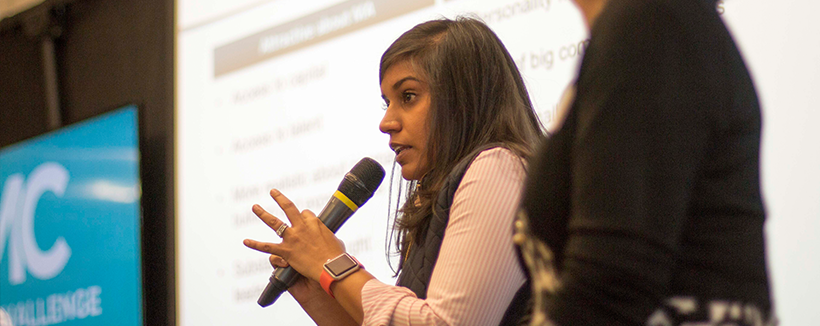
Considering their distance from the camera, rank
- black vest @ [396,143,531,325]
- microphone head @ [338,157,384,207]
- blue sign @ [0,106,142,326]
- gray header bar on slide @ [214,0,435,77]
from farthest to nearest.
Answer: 1. blue sign @ [0,106,142,326]
2. gray header bar on slide @ [214,0,435,77]
3. microphone head @ [338,157,384,207]
4. black vest @ [396,143,531,325]

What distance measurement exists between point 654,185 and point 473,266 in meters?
0.40

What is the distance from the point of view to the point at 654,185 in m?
0.66

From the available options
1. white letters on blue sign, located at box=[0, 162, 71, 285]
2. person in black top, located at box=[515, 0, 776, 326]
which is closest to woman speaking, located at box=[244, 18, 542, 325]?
person in black top, located at box=[515, 0, 776, 326]

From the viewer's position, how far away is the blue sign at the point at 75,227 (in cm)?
298

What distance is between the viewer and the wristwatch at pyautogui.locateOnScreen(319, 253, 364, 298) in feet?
3.91

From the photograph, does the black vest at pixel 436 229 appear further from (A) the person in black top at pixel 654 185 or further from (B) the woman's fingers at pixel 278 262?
(A) the person in black top at pixel 654 185

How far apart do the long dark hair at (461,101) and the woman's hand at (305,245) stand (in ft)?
0.47

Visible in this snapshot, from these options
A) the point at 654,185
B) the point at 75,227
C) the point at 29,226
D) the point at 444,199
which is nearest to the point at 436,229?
the point at 444,199

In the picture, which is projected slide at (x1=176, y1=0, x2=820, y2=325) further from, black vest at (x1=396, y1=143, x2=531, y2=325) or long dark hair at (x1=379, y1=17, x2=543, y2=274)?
black vest at (x1=396, y1=143, x2=531, y2=325)

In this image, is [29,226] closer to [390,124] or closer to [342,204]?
[342,204]

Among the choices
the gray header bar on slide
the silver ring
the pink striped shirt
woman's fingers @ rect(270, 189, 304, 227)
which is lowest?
the pink striped shirt

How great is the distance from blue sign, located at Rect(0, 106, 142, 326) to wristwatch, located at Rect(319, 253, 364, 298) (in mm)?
1920

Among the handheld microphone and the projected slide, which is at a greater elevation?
the projected slide

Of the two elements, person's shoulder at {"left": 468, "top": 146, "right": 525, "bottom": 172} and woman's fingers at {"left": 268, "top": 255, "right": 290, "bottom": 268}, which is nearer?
person's shoulder at {"left": 468, "top": 146, "right": 525, "bottom": 172}
